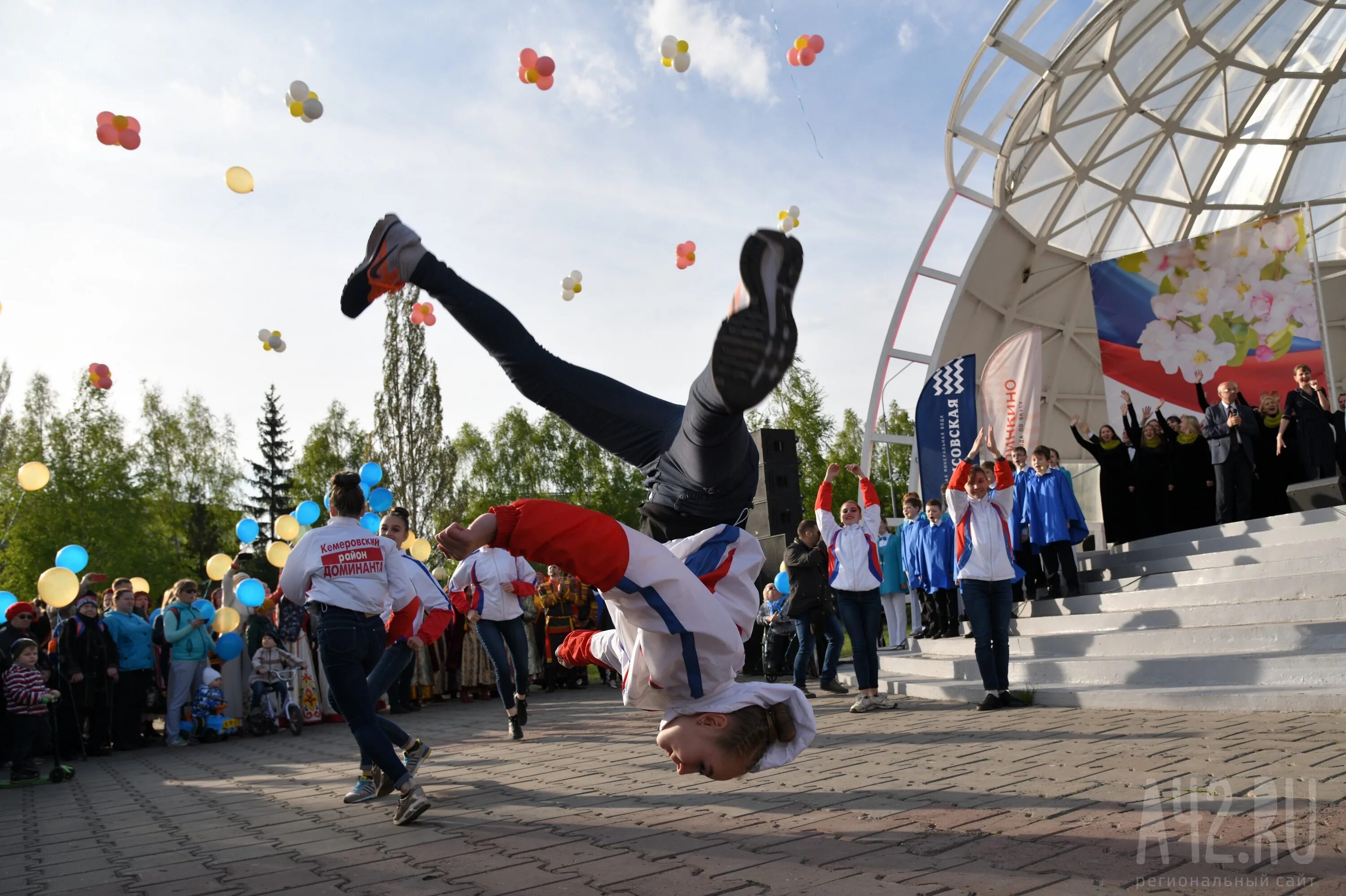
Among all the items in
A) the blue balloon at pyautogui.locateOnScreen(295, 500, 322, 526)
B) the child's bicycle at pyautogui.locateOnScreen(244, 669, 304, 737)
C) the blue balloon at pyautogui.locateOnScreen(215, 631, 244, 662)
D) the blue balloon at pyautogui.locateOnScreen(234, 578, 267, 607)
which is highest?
the blue balloon at pyautogui.locateOnScreen(295, 500, 322, 526)

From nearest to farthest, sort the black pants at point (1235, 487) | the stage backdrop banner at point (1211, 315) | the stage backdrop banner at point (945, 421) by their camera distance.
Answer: the black pants at point (1235, 487) → the stage backdrop banner at point (1211, 315) → the stage backdrop banner at point (945, 421)

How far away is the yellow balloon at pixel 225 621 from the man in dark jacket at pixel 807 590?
23.0 ft

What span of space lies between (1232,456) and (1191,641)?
4.64 m

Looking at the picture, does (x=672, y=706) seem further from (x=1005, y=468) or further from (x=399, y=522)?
(x=1005, y=468)

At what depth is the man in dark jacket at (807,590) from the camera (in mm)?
9766

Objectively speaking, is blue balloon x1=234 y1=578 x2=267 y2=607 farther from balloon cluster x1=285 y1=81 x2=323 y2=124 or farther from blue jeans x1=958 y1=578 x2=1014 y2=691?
blue jeans x1=958 y1=578 x2=1014 y2=691

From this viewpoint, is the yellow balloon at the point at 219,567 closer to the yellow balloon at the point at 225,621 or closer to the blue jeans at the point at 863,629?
the yellow balloon at the point at 225,621

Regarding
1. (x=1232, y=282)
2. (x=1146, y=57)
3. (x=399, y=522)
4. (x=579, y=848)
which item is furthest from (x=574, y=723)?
(x=1146, y=57)

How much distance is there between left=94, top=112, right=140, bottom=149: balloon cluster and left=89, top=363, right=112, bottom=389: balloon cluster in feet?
15.7

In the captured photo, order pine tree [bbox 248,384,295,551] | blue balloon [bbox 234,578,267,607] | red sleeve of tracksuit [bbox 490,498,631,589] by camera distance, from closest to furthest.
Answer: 1. red sleeve of tracksuit [bbox 490,498,631,589]
2. blue balloon [bbox 234,578,267,607]
3. pine tree [bbox 248,384,295,551]

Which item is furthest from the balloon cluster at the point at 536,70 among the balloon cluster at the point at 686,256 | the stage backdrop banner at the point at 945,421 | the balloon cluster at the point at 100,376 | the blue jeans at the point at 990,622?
the stage backdrop banner at the point at 945,421

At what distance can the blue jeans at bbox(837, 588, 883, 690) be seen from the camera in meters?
8.68

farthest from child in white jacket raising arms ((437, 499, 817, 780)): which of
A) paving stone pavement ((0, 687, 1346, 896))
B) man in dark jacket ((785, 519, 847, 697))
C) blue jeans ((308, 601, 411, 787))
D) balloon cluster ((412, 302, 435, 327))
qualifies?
man in dark jacket ((785, 519, 847, 697))

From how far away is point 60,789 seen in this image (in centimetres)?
776
